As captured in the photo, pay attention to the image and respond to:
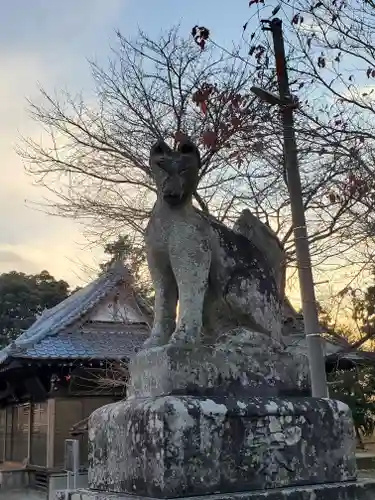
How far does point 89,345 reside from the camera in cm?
1511

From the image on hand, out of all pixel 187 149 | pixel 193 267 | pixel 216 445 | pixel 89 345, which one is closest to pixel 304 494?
pixel 216 445

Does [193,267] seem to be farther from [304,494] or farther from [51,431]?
[51,431]

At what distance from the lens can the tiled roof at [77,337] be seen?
→ 14.1 meters

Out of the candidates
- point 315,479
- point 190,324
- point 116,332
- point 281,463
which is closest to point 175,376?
point 190,324

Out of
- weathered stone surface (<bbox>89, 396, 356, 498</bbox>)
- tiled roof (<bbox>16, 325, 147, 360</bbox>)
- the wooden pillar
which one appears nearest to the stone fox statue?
weathered stone surface (<bbox>89, 396, 356, 498</bbox>)

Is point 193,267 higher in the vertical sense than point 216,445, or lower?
higher

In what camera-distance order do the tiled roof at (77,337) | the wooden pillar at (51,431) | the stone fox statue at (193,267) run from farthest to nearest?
the wooden pillar at (51,431)
the tiled roof at (77,337)
the stone fox statue at (193,267)

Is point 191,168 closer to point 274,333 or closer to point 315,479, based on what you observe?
point 274,333

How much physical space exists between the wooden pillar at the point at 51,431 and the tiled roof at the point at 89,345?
1.48m

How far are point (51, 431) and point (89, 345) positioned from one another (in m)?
2.25

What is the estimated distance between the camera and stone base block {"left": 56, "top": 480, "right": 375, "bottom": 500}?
8.26 feet

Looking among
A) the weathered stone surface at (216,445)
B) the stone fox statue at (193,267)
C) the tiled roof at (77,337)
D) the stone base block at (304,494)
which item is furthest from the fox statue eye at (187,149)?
the tiled roof at (77,337)

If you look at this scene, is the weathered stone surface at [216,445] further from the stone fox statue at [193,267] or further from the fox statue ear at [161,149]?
the fox statue ear at [161,149]

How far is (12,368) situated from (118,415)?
1235 centimetres
